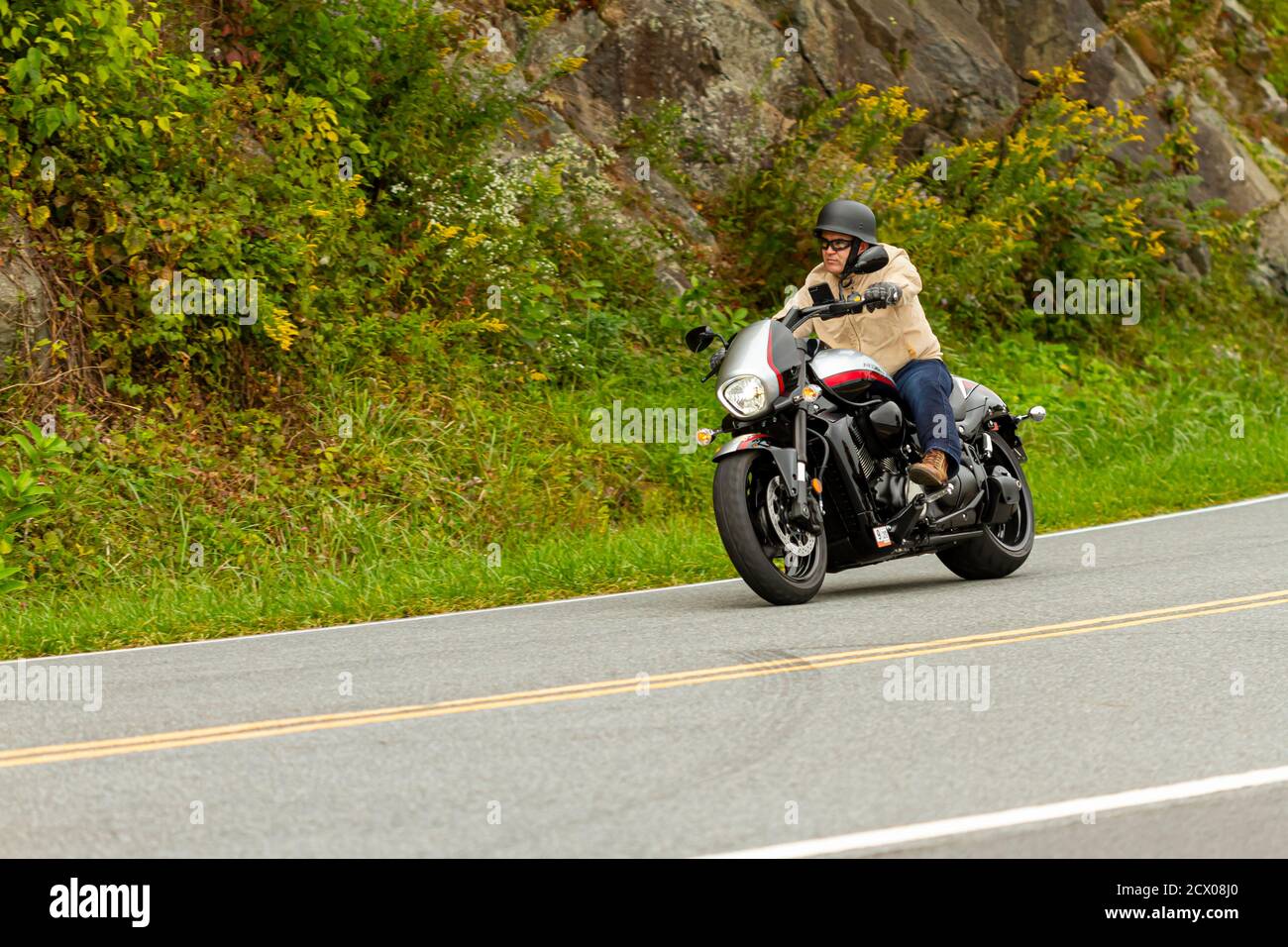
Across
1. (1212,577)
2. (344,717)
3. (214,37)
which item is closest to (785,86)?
(214,37)

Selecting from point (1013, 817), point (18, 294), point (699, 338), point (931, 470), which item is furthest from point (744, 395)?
point (18, 294)

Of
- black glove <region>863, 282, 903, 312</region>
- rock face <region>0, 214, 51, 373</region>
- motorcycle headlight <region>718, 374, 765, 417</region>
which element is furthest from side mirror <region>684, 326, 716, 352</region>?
rock face <region>0, 214, 51, 373</region>

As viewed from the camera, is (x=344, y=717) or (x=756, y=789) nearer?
(x=756, y=789)

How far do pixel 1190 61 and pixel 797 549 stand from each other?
15677mm

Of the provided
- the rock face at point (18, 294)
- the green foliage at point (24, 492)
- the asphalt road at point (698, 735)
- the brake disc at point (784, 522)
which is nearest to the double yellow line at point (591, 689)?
the asphalt road at point (698, 735)

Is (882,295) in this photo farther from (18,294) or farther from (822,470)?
(18,294)

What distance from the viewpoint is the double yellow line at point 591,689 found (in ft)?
21.7

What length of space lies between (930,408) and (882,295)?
0.86 metres

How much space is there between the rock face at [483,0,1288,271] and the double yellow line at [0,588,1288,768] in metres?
10.9

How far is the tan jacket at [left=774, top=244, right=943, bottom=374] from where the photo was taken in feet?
34.0

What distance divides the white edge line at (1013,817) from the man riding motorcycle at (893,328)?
452 cm

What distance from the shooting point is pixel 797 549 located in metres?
9.85

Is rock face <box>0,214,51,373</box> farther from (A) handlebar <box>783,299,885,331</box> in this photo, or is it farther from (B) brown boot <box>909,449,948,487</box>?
(B) brown boot <box>909,449,948,487</box>

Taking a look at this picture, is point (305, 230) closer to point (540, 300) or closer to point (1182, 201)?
point (540, 300)
